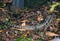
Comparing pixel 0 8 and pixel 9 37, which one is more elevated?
pixel 0 8

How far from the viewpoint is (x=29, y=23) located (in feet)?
10.6

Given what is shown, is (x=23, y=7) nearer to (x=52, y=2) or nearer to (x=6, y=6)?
(x=6, y=6)

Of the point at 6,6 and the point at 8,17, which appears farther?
the point at 6,6

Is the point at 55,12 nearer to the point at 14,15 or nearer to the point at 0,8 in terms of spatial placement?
the point at 14,15

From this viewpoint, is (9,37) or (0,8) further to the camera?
(0,8)

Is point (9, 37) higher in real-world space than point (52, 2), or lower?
lower

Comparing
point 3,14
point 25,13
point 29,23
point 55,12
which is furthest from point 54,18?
point 3,14

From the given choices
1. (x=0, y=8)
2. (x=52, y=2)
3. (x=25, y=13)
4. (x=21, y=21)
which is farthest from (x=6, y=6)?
(x=52, y=2)

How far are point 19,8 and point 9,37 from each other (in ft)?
3.40

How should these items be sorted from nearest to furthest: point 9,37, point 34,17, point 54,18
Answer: point 9,37, point 54,18, point 34,17

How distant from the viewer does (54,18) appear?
3.14 m

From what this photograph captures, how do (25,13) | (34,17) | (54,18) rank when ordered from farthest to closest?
1. (25,13)
2. (34,17)
3. (54,18)

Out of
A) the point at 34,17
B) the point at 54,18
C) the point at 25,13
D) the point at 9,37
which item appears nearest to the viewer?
the point at 9,37

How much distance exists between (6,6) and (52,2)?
2.86 feet
